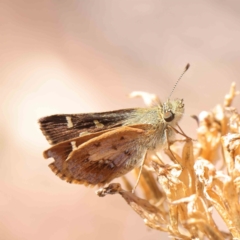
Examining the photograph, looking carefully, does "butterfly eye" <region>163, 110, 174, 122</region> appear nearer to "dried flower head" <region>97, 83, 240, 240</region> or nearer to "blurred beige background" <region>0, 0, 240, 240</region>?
"dried flower head" <region>97, 83, 240, 240</region>

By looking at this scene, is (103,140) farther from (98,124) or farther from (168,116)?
(168,116)

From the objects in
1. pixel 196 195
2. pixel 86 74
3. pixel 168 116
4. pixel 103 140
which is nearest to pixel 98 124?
pixel 103 140

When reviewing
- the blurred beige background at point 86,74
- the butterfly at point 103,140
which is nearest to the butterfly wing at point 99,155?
the butterfly at point 103,140

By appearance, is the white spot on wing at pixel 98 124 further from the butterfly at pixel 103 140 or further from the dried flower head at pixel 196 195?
the dried flower head at pixel 196 195

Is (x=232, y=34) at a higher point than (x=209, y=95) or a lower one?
higher

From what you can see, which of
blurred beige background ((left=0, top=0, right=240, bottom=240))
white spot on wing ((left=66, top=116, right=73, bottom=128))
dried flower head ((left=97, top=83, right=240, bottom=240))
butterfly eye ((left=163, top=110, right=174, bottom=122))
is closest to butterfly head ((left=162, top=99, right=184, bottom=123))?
butterfly eye ((left=163, top=110, right=174, bottom=122))

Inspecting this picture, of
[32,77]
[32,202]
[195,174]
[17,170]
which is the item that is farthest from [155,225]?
[32,77]

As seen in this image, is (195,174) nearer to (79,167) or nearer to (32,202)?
(79,167)
